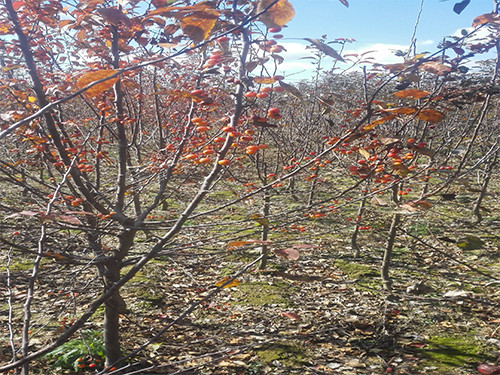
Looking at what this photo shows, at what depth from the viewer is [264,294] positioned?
5.16 meters

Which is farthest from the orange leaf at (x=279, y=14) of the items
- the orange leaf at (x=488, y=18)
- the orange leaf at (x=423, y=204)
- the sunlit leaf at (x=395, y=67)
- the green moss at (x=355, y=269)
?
the green moss at (x=355, y=269)

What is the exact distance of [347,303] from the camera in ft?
15.9

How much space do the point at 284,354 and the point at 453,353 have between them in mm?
1620

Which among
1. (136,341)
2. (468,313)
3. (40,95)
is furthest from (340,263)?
(40,95)

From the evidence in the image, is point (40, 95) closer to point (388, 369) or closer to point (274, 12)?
point (274, 12)

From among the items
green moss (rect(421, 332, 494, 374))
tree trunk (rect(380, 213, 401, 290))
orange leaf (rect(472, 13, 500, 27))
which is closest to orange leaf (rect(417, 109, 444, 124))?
orange leaf (rect(472, 13, 500, 27))

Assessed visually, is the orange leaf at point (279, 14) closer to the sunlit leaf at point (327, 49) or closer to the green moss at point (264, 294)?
the sunlit leaf at point (327, 49)

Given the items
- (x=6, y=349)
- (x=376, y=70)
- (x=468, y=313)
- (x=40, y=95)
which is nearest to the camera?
(x=40, y=95)

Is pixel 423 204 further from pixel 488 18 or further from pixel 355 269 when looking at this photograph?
pixel 355 269

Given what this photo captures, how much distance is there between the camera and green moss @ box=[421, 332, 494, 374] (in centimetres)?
337

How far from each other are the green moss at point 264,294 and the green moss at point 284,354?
3.15 ft

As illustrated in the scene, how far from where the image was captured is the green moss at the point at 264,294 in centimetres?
493

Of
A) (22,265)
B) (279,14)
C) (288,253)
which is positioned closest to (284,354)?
(288,253)

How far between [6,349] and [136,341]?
1.29m
